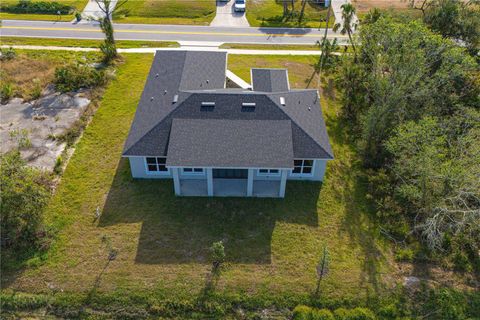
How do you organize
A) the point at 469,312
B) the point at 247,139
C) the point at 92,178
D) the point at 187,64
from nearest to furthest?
the point at 469,312 < the point at 247,139 < the point at 92,178 < the point at 187,64

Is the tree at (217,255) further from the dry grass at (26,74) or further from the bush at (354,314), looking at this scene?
the dry grass at (26,74)

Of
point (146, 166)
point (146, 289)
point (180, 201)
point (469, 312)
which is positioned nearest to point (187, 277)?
point (146, 289)

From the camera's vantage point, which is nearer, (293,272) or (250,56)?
(293,272)

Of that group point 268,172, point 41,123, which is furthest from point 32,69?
point 268,172

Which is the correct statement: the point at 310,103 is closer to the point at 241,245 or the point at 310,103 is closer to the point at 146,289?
the point at 241,245

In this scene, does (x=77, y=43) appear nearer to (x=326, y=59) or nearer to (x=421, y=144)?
(x=326, y=59)

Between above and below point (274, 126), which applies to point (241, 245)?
below

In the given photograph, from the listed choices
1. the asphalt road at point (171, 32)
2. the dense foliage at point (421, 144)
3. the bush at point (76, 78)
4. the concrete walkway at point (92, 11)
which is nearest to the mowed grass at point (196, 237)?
the dense foliage at point (421, 144)

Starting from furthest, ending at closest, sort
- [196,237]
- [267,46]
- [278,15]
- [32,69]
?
[278,15], [267,46], [32,69], [196,237]
